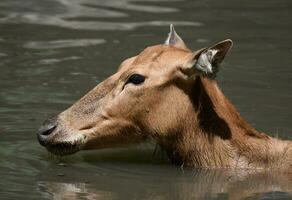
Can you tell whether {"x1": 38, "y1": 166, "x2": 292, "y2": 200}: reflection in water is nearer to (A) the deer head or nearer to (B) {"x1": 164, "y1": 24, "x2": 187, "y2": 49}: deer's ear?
(A) the deer head

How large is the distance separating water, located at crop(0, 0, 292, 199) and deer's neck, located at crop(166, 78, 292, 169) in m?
0.15

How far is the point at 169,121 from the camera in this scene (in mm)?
9828

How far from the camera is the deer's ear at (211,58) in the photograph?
31.0 feet

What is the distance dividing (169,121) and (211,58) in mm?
797

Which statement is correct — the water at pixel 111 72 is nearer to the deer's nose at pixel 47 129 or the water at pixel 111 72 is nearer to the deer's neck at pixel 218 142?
the deer's neck at pixel 218 142

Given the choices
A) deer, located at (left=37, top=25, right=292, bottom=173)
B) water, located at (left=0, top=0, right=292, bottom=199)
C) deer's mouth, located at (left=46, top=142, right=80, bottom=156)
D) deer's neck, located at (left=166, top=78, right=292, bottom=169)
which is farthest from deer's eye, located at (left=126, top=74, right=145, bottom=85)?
deer's mouth, located at (left=46, top=142, right=80, bottom=156)

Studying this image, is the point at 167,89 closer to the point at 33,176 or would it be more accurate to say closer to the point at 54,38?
the point at 33,176

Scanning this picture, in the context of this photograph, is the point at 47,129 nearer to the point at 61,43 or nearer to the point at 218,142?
the point at 218,142

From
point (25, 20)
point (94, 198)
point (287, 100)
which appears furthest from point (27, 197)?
point (25, 20)

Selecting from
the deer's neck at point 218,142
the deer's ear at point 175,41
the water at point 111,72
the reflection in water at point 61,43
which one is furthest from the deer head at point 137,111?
the reflection in water at point 61,43

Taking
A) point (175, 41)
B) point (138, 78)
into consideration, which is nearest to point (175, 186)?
point (138, 78)

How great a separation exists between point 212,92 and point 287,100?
10.2 feet

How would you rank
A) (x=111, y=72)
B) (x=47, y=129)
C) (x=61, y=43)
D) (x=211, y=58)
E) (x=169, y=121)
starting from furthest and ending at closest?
(x=61, y=43)
(x=111, y=72)
(x=169, y=121)
(x=47, y=129)
(x=211, y=58)

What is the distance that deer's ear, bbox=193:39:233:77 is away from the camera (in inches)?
372
